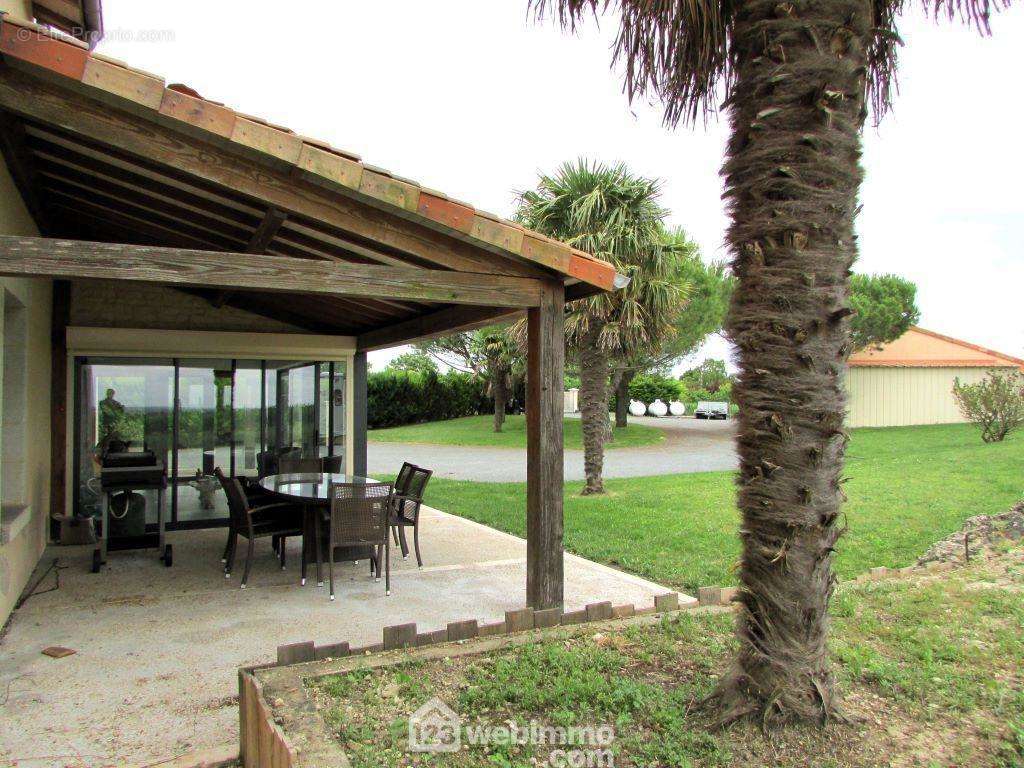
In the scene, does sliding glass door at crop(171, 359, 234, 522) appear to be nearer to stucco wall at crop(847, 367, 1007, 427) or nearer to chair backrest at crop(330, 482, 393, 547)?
chair backrest at crop(330, 482, 393, 547)

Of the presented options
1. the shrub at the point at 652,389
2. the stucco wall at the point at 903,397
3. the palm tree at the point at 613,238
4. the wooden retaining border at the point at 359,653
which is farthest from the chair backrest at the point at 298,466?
the shrub at the point at 652,389

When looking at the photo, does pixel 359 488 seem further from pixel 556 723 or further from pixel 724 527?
pixel 724 527

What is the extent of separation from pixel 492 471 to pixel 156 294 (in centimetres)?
1014

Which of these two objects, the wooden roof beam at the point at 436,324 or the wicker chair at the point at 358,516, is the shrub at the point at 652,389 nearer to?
the wooden roof beam at the point at 436,324

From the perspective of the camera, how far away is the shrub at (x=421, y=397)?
32.7 meters

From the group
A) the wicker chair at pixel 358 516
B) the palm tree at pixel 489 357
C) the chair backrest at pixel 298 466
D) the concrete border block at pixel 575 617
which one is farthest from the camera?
the palm tree at pixel 489 357

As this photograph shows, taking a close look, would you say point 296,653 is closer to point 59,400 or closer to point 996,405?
point 59,400

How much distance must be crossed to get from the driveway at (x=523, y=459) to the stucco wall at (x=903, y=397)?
20.2 ft

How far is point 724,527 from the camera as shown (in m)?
9.32

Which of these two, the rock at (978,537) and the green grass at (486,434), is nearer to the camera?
the rock at (978,537)

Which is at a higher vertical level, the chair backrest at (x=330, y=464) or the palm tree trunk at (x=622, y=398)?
the palm tree trunk at (x=622, y=398)

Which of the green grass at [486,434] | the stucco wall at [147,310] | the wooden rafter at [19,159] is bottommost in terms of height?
the green grass at [486,434]

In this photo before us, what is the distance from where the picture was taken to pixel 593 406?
13258 mm

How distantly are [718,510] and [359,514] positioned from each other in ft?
21.0
